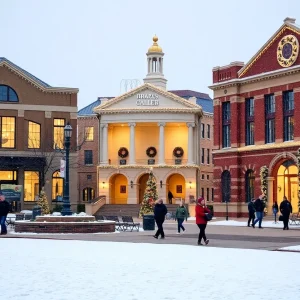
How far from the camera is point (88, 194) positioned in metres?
95.2

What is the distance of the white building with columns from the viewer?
79.6 m

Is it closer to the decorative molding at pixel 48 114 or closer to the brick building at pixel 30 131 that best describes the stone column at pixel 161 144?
the brick building at pixel 30 131

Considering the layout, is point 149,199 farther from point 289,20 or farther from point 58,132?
point 58,132

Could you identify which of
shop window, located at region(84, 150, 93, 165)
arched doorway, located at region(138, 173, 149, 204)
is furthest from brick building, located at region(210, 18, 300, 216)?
shop window, located at region(84, 150, 93, 165)

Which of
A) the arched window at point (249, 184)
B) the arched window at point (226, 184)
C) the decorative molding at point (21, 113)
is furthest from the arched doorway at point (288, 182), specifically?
the decorative molding at point (21, 113)

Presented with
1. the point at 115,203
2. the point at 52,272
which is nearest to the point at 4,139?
the point at 115,203

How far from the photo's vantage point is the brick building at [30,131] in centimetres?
7088

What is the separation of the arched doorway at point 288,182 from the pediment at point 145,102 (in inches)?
873

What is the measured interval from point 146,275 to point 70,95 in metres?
56.7

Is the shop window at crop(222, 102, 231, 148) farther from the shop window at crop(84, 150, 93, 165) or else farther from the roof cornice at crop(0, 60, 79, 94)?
the shop window at crop(84, 150, 93, 165)

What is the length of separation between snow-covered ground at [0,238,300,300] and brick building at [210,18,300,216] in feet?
111

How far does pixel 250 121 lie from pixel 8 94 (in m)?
22.8

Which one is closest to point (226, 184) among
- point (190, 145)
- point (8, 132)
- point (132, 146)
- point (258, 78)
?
point (258, 78)

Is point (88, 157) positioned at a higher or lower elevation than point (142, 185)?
higher
